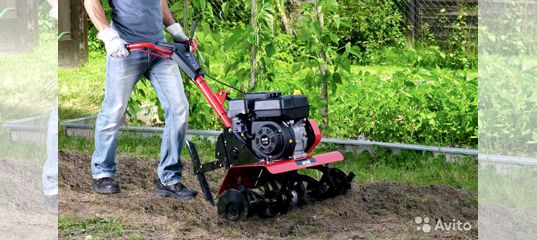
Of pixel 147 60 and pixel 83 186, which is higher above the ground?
pixel 147 60

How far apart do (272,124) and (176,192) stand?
0.83 metres

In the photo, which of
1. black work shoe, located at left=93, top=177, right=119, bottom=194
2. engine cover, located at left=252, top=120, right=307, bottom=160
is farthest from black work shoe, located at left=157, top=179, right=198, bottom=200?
engine cover, located at left=252, top=120, right=307, bottom=160

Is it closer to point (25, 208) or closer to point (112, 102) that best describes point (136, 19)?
point (112, 102)

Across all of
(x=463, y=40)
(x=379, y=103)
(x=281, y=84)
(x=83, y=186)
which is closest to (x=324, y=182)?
(x=83, y=186)

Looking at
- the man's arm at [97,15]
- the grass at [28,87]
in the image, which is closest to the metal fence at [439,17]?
the man's arm at [97,15]

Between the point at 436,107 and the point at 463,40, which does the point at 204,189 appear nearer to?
the point at 436,107

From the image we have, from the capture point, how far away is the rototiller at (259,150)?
497 cm

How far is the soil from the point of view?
3.68 m

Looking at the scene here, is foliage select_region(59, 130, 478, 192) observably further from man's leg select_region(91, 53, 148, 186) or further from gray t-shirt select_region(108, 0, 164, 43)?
gray t-shirt select_region(108, 0, 164, 43)

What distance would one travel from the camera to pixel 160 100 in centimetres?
544

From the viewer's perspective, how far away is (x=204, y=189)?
5.24m

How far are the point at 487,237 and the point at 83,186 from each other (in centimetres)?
238

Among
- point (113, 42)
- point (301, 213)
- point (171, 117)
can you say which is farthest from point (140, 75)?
point (301, 213)

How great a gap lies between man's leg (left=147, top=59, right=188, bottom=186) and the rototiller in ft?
0.49
